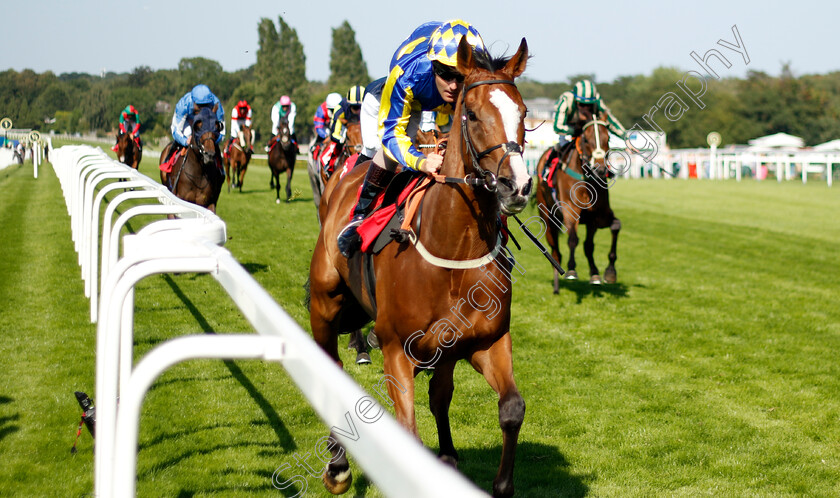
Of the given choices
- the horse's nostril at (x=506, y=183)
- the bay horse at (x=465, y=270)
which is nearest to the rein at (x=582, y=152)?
the bay horse at (x=465, y=270)

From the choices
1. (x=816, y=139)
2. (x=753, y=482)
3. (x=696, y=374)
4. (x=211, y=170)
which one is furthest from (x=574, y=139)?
(x=816, y=139)

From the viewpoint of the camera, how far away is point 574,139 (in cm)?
903

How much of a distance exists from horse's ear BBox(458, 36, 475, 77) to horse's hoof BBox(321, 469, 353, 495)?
2047 millimetres

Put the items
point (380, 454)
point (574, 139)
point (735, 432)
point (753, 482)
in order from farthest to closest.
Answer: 1. point (574, 139)
2. point (735, 432)
3. point (753, 482)
4. point (380, 454)

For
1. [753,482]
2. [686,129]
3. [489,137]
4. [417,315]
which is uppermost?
[686,129]

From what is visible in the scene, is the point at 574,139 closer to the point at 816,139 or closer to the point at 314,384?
the point at 314,384

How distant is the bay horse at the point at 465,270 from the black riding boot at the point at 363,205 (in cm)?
38

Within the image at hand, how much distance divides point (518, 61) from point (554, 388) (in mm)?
3197

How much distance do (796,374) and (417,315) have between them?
4.31m

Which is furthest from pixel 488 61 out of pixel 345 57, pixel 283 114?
pixel 345 57

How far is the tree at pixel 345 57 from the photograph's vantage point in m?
73.9

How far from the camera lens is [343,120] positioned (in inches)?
373

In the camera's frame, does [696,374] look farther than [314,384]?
Yes

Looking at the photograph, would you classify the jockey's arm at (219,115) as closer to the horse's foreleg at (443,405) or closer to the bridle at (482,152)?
the horse's foreleg at (443,405)
